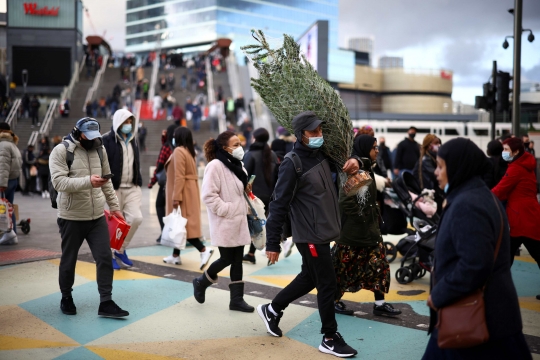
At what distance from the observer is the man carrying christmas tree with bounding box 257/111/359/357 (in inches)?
179

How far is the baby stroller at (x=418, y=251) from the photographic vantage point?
652 centimetres

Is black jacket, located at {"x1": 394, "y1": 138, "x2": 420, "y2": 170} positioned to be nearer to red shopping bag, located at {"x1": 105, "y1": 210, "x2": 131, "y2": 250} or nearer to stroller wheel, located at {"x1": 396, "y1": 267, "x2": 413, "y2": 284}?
stroller wheel, located at {"x1": 396, "y1": 267, "x2": 413, "y2": 284}

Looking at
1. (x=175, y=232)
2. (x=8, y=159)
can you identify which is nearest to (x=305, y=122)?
(x=175, y=232)

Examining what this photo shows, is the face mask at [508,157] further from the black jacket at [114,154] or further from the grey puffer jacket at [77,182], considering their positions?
the black jacket at [114,154]

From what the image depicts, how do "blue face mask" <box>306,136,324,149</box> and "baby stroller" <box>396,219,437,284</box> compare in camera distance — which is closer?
"blue face mask" <box>306,136,324,149</box>

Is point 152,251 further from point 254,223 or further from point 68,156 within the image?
point 68,156

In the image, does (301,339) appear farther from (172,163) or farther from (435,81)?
(435,81)

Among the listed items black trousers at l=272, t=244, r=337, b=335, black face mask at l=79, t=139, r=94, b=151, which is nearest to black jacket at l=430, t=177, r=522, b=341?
black trousers at l=272, t=244, r=337, b=335

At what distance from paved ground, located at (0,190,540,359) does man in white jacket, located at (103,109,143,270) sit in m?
0.69

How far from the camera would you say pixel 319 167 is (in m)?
4.71

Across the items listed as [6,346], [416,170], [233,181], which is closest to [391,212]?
[416,170]

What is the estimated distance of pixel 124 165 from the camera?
736cm

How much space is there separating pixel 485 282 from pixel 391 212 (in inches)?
207

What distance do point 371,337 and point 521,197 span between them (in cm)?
252
